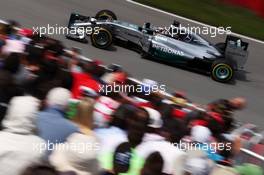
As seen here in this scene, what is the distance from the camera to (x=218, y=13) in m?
18.6

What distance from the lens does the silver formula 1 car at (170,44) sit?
13.6m

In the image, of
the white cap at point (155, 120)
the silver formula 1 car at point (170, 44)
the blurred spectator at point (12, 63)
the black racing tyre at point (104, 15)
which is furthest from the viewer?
the black racing tyre at point (104, 15)

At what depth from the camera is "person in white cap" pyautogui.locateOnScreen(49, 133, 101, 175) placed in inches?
184

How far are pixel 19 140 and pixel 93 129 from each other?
1364 mm

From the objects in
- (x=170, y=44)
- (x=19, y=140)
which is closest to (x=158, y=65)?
(x=170, y=44)

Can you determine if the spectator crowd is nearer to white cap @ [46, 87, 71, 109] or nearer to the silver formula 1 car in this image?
white cap @ [46, 87, 71, 109]

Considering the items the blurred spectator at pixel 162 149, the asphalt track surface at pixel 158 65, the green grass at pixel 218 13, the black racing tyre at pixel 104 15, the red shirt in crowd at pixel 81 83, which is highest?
the green grass at pixel 218 13

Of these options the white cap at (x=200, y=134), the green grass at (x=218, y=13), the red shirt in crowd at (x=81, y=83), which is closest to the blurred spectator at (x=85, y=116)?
the white cap at (x=200, y=134)

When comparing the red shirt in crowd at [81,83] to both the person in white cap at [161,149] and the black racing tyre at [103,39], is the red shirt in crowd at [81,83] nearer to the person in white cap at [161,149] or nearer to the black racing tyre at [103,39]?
the person in white cap at [161,149]

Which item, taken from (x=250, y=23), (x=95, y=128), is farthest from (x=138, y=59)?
(x=95, y=128)
